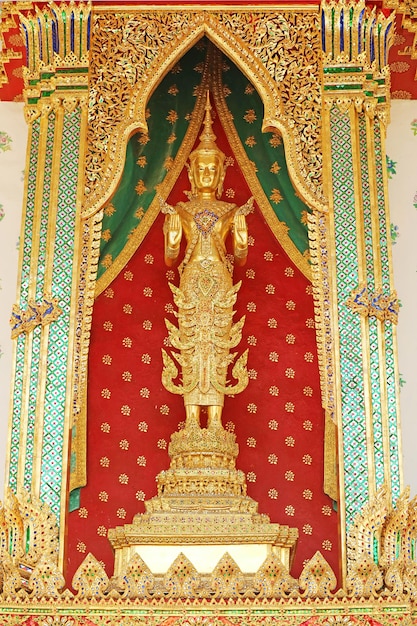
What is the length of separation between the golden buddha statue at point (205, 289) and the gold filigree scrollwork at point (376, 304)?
760mm

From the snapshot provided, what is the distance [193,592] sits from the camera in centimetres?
761

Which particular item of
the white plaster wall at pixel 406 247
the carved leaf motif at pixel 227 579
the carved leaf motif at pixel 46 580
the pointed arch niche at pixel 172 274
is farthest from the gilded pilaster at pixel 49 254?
the white plaster wall at pixel 406 247

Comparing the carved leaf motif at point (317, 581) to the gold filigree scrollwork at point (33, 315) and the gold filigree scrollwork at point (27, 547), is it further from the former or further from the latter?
the gold filigree scrollwork at point (33, 315)

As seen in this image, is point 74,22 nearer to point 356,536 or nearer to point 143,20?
point 143,20

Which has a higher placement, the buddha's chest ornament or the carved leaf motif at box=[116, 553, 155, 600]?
the buddha's chest ornament

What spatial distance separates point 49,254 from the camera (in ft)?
28.8

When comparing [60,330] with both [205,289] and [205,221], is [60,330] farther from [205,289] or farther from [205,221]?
[205,221]

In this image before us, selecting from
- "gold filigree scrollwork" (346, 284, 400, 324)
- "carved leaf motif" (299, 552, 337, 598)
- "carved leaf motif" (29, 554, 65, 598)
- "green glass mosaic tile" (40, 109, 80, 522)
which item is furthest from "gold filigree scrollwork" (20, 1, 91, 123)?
"carved leaf motif" (299, 552, 337, 598)

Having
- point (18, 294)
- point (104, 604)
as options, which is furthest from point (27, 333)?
point (104, 604)

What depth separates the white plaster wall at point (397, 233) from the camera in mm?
9188

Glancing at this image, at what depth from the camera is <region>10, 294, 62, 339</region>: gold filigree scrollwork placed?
8586 millimetres

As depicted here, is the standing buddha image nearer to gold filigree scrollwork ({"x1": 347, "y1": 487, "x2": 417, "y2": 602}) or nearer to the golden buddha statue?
the golden buddha statue

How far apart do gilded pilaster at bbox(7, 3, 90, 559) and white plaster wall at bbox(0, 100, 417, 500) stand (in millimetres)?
648

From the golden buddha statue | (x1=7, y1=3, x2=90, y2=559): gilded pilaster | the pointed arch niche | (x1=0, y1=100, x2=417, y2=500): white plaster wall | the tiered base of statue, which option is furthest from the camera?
(x1=0, y1=100, x2=417, y2=500): white plaster wall
